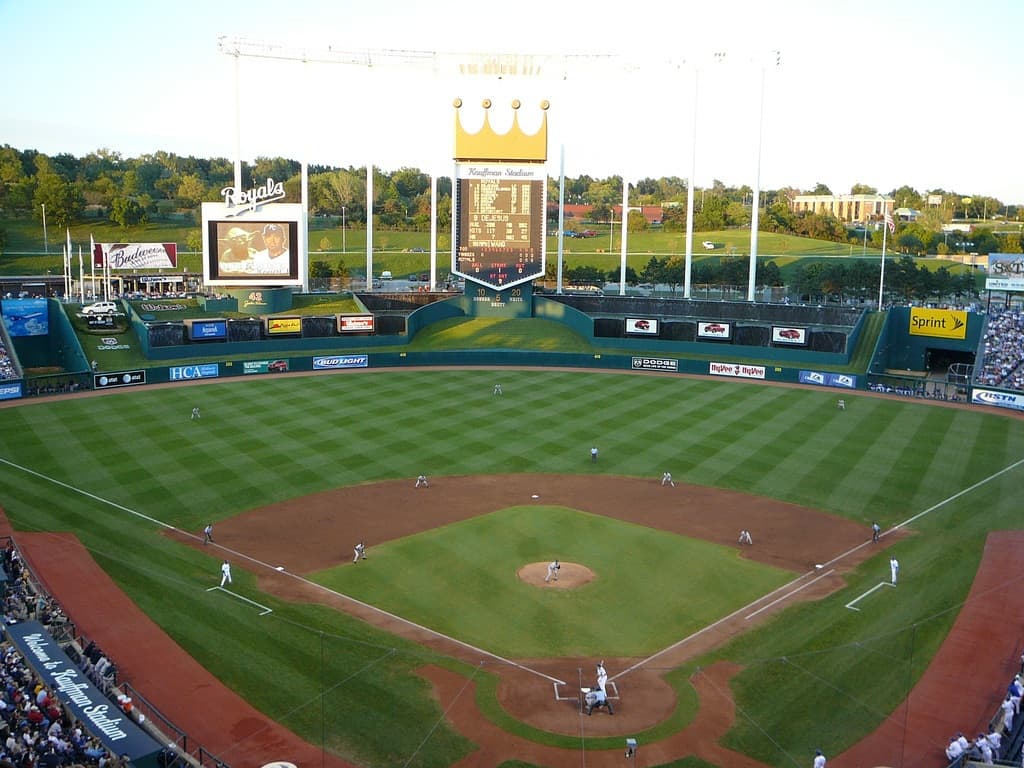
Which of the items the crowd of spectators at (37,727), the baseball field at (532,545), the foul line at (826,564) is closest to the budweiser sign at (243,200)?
the baseball field at (532,545)

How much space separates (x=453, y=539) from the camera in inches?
1323

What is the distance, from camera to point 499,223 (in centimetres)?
7394

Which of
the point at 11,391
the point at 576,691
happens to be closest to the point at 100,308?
the point at 11,391

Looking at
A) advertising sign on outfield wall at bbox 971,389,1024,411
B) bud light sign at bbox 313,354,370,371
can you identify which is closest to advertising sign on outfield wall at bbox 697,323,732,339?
advertising sign on outfield wall at bbox 971,389,1024,411

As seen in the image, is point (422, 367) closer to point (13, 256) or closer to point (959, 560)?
point (959, 560)

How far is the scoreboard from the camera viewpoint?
73.2 metres

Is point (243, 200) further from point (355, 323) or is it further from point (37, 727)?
point (37, 727)

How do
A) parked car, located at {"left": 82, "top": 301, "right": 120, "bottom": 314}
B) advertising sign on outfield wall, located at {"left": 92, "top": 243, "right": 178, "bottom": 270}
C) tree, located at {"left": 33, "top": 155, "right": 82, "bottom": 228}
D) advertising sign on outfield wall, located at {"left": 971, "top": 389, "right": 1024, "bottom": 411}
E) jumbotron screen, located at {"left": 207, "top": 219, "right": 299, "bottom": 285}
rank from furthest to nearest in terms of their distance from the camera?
tree, located at {"left": 33, "top": 155, "right": 82, "bottom": 228}
advertising sign on outfield wall, located at {"left": 92, "top": 243, "right": 178, "bottom": 270}
jumbotron screen, located at {"left": 207, "top": 219, "right": 299, "bottom": 285}
parked car, located at {"left": 82, "top": 301, "right": 120, "bottom": 314}
advertising sign on outfield wall, located at {"left": 971, "top": 389, "right": 1024, "bottom": 411}

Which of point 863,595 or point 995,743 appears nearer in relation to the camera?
point 995,743

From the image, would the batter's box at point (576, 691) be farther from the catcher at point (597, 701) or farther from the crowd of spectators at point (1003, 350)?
the crowd of spectators at point (1003, 350)

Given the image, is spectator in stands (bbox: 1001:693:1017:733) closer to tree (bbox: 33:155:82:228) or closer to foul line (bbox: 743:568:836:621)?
foul line (bbox: 743:568:836:621)

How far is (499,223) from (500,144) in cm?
640

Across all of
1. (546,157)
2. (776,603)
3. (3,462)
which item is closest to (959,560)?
(776,603)

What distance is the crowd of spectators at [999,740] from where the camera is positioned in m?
19.3
